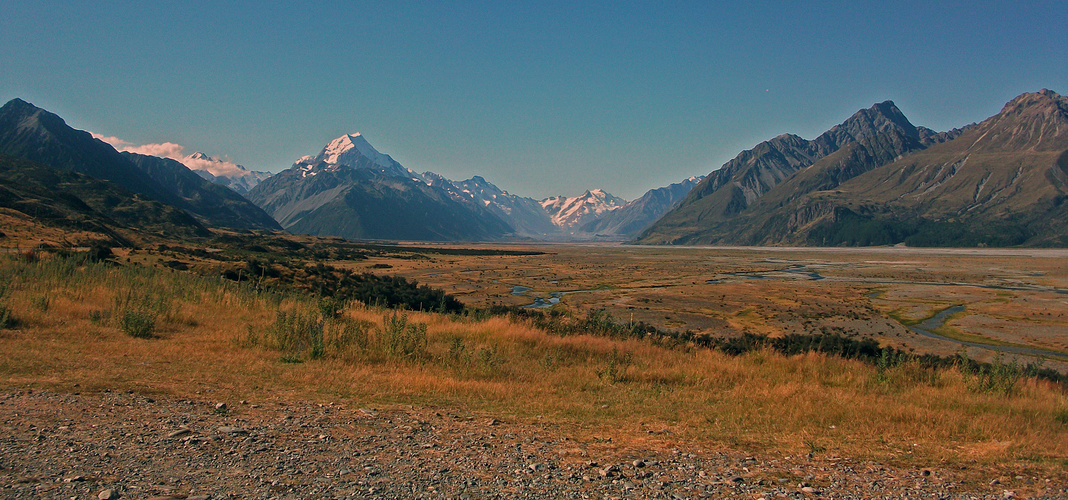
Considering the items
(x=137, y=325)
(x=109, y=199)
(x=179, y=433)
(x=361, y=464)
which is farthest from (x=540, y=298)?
(x=109, y=199)

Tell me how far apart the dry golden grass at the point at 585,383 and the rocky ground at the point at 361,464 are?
2.74 feet

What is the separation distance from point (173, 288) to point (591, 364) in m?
17.2

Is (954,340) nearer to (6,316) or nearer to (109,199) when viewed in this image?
(6,316)

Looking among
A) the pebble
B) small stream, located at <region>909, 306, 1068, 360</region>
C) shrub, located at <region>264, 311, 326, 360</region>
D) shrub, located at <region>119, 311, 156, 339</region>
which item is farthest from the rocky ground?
small stream, located at <region>909, 306, 1068, 360</region>

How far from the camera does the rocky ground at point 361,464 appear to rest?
561cm

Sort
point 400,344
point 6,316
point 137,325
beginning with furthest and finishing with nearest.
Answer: point 400,344, point 137,325, point 6,316

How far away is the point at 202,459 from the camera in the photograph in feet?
20.8

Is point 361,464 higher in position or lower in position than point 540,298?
higher

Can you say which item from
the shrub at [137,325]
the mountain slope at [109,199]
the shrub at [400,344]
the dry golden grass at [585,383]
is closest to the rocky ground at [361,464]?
the dry golden grass at [585,383]

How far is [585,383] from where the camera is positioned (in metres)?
12.5

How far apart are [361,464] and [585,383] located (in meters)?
6.99

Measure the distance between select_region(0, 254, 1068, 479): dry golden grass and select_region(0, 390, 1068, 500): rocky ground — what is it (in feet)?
2.74

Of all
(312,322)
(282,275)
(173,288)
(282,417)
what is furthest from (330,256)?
(282,417)

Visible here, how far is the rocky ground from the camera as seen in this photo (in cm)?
561
